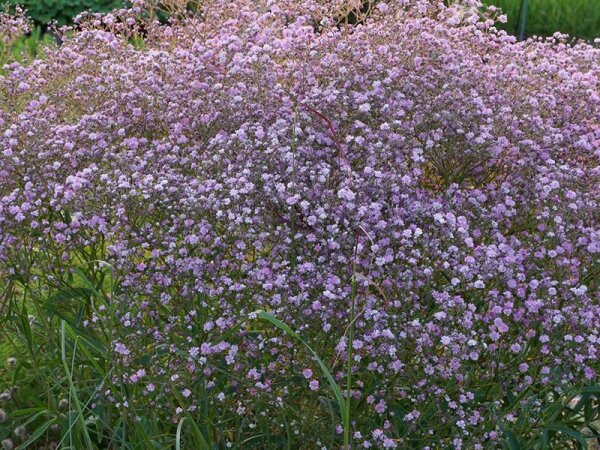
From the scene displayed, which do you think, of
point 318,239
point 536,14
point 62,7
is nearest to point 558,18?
point 536,14

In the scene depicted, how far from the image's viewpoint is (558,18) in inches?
449

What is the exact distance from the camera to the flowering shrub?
9.65 feet

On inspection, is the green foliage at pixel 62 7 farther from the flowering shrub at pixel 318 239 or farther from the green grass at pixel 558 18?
the flowering shrub at pixel 318 239

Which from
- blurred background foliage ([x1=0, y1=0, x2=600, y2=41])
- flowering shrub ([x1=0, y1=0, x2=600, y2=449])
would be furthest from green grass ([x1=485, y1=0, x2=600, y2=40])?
flowering shrub ([x1=0, y1=0, x2=600, y2=449])

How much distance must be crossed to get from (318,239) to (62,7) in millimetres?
9229

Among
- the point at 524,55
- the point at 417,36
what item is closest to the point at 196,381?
the point at 417,36

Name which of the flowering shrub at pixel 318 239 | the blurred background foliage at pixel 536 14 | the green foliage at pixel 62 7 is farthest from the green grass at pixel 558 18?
the flowering shrub at pixel 318 239

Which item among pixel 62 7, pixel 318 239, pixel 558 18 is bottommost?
pixel 558 18

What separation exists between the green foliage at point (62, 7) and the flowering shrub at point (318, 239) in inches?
306

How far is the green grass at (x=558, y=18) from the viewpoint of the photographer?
1136cm

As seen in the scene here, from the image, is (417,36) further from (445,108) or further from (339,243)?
(339,243)

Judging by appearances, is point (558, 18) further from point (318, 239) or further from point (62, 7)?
point (318, 239)

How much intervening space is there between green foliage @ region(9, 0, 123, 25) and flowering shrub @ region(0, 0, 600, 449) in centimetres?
777

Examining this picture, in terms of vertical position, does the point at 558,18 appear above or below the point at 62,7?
below
